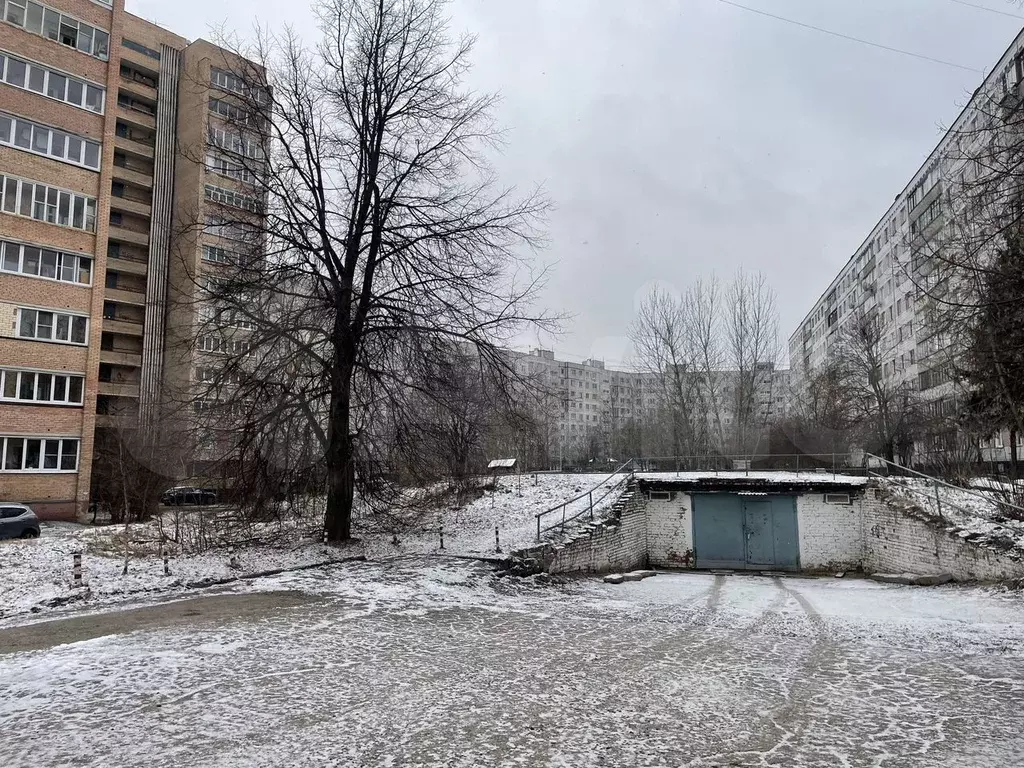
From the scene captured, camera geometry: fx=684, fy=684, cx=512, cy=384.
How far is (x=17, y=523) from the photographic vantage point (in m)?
20.8

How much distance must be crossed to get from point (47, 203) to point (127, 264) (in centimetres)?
1588

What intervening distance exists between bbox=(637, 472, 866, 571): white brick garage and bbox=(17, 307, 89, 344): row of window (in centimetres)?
2464

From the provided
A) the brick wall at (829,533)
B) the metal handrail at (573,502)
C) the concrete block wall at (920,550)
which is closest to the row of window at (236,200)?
the metal handrail at (573,502)

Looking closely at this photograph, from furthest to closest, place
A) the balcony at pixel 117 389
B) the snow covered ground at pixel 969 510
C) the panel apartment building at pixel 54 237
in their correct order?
the balcony at pixel 117 389 < the panel apartment building at pixel 54 237 < the snow covered ground at pixel 969 510

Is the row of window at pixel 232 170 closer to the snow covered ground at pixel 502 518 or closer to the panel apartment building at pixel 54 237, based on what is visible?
the snow covered ground at pixel 502 518

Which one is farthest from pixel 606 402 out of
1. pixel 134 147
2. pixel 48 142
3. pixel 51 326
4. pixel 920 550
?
pixel 920 550

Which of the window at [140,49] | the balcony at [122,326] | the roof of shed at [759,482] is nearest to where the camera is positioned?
the roof of shed at [759,482]

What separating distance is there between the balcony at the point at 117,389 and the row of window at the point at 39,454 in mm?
14124

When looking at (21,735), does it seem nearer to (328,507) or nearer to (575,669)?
(575,669)

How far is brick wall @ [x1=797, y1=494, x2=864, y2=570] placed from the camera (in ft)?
72.2

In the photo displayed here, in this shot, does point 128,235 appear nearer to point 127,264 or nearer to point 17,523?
point 127,264

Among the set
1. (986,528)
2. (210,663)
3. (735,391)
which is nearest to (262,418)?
(210,663)

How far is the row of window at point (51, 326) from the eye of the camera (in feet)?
91.8

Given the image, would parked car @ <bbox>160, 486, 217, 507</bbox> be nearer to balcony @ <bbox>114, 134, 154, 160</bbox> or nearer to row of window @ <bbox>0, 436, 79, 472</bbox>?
row of window @ <bbox>0, 436, 79, 472</bbox>
